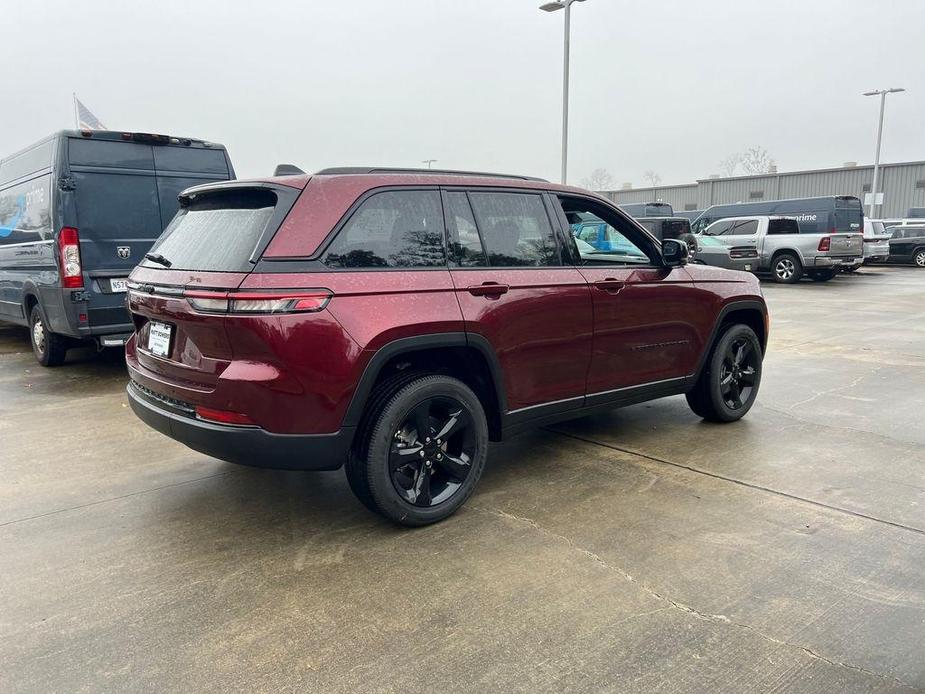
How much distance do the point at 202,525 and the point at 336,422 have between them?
104cm

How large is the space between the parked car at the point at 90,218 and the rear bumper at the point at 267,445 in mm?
4159

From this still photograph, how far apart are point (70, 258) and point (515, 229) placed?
4827mm

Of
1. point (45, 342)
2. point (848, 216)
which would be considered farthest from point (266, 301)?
point (848, 216)

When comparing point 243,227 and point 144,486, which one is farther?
point 144,486

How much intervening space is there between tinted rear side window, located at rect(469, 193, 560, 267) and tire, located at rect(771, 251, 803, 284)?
1731cm

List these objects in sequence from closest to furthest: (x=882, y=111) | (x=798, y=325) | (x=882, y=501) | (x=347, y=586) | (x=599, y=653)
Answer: (x=599, y=653), (x=347, y=586), (x=882, y=501), (x=798, y=325), (x=882, y=111)

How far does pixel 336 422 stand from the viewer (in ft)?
10.4

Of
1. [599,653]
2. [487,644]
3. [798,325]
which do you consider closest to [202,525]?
[487,644]

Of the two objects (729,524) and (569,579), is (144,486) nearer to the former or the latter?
(569,579)

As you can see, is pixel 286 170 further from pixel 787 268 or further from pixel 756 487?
pixel 787 268

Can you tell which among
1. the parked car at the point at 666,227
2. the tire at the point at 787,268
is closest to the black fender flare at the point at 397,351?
the parked car at the point at 666,227

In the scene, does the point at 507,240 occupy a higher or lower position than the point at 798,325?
higher

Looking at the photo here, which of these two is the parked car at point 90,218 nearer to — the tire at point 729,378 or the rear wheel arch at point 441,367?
the rear wheel arch at point 441,367

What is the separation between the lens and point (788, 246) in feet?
62.7
